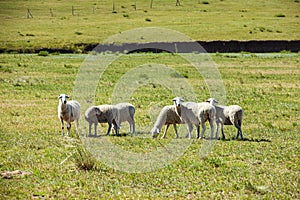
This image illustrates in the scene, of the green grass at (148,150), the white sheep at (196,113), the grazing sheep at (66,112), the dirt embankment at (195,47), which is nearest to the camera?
the green grass at (148,150)

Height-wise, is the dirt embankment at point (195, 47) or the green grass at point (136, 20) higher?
the green grass at point (136, 20)

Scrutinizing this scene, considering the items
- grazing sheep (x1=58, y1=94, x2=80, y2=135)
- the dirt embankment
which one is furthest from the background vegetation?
the dirt embankment

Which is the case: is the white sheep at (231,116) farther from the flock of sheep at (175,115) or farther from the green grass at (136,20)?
the green grass at (136,20)

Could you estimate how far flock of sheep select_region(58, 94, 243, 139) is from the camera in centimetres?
1748

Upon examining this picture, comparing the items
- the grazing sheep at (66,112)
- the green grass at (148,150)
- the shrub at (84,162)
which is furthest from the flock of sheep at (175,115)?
the shrub at (84,162)

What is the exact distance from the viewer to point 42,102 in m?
25.6

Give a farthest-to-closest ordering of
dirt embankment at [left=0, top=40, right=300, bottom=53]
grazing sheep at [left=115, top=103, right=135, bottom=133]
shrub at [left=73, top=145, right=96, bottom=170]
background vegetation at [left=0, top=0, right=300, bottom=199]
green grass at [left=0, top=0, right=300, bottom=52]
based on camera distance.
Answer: green grass at [left=0, top=0, right=300, bottom=52], dirt embankment at [left=0, top=40, right=300, bottom=53], grazing sheep at [left=115, top=103, right=135, bottom=133], shrub at [left=73, top=145, right=96, bottom=170], background vegetation at [left=0, top=0, right=300, bottom=199]

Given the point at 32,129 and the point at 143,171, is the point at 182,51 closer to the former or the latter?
the point at 32,129

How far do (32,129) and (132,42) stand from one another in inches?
1677

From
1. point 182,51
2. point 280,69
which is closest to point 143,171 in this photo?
point 280,69

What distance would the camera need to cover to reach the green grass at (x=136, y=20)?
6444cm

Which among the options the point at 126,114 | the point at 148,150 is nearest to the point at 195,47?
the point at 126,114

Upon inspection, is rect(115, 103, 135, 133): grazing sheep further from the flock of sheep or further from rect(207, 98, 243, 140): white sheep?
rect(207, 98, 243, 140): white sheep

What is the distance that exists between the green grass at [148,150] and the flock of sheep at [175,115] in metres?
0.51
